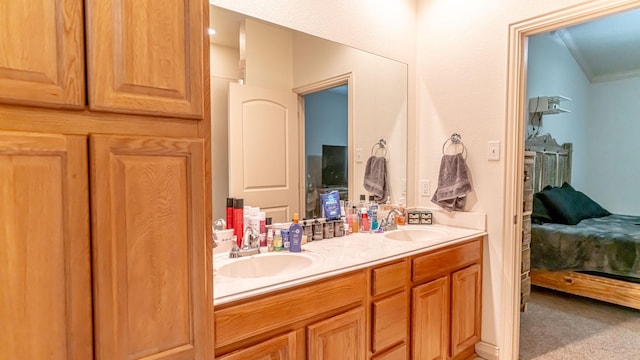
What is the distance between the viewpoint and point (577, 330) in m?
2.74

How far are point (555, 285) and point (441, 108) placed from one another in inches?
87.0

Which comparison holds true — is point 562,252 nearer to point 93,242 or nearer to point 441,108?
point 441,108

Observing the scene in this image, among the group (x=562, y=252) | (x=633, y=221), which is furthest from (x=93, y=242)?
(x=633, y=221)

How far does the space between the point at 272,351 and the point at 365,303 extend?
497 mm

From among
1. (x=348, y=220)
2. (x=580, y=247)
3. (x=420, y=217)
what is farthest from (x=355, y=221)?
(x=580, y=247)

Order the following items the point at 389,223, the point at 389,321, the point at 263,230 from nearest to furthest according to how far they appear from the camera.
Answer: the point at 389,321 → the point at 263,230 → the point at 389,223

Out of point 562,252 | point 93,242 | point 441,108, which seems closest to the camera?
point 93,242

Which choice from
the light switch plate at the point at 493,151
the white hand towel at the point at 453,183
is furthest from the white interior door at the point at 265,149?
the light switch plate at the point at 493,151

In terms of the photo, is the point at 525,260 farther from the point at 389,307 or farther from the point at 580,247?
the point at 389,307

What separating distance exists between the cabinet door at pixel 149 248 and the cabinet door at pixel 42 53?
12cm

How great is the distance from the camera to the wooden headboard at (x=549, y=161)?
4.19m

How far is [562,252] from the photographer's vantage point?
3.36 metres

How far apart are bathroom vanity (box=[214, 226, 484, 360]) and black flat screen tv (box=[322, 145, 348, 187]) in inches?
14.8

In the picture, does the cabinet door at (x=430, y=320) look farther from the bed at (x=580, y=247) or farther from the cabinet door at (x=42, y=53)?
the bed at (x=580, y=247)
